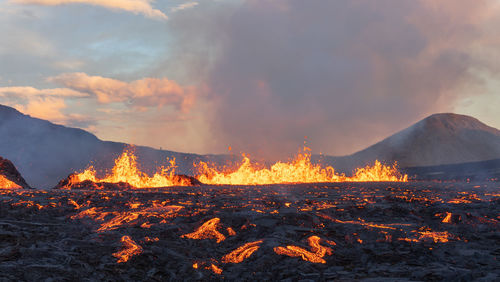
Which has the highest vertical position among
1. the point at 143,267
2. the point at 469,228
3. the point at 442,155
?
the point at 442,155

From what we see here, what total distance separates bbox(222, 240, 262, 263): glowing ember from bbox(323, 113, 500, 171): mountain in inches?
4098

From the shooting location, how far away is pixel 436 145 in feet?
384

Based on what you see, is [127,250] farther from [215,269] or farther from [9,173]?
[9,173]

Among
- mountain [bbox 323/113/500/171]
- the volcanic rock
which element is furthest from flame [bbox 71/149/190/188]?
mountain [bbox 323/113/500/171]

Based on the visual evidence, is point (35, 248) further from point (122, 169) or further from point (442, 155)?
point (442, 155)

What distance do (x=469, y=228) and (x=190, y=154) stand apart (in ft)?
329

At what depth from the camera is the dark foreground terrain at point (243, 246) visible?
5539 millimetres

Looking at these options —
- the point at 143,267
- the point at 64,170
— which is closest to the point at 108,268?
the point at 143,267

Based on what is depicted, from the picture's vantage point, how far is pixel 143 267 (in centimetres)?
587

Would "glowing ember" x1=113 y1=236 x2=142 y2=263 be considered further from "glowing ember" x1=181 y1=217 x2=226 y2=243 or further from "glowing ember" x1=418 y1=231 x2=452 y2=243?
"glowing ember" x1=418 y1=231 x2=452 y2=243

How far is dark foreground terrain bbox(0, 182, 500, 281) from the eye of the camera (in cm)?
554

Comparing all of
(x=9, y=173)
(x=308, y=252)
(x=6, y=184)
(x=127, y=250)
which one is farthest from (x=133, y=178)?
(x=308, y=252)

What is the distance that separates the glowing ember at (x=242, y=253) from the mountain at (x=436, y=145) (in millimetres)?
104102

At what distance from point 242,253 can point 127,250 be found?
177 cm
